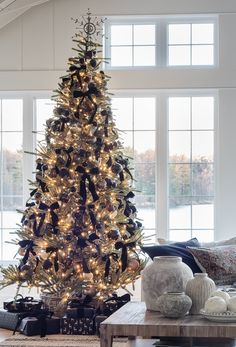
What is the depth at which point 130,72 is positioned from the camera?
777 centimetres

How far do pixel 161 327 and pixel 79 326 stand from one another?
7.16 ft

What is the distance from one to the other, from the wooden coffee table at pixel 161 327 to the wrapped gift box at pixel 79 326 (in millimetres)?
1832

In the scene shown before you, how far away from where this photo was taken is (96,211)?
18.6 ft

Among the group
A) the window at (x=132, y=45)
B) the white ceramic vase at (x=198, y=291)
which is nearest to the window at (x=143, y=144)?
the window at (x=132, y=45)

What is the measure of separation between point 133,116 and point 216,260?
3.26 m

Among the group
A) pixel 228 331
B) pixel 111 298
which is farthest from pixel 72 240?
pixel 228 331

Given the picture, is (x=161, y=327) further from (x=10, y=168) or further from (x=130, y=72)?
(x=10, y=168)

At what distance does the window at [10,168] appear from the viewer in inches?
316

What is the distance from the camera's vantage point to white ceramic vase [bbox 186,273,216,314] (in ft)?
12.3

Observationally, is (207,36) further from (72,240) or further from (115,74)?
(72,240)

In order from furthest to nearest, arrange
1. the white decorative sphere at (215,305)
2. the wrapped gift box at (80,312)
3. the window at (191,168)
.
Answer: the window at (191,168), the wrapped gift box at (80,312), the white decorative sphere at (215,305)

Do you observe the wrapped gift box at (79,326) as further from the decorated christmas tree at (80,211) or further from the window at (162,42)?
the window at (162,42)

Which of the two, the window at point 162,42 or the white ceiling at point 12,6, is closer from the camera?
the white ceiling at point 12,6

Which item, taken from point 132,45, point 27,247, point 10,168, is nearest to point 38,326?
point 27,247
